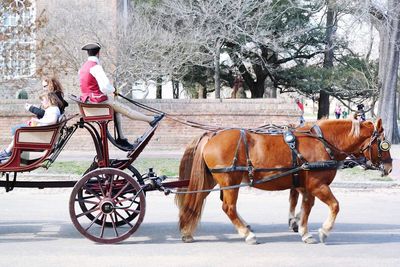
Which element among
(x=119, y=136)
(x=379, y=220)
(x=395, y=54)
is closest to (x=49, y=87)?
(x=119, y=136)

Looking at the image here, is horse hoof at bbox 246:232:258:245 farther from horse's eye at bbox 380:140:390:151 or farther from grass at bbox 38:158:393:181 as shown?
grass at bbox 38:158:393:181

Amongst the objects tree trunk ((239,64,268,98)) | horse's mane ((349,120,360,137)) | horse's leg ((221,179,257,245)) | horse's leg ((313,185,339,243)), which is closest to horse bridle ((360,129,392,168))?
horse's mane ((349,120,360,137))

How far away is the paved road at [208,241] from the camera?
23.0ft

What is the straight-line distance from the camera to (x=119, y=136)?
8.32 metres

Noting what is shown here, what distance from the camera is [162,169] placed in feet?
50.5

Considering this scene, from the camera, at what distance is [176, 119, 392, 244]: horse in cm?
773

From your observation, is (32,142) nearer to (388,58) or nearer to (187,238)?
(187,238)

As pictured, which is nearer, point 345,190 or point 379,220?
point 379,220

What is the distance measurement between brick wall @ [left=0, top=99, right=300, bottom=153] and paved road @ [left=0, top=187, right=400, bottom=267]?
32.8 ft

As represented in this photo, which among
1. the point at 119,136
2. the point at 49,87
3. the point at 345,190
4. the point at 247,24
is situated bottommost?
the point at 345,190

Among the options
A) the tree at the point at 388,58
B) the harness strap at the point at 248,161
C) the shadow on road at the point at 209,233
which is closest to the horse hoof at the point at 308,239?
the shadow on road at the point at 209,233

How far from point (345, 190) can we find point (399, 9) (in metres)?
13.0

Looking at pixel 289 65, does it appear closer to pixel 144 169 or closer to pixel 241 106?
pixel 241 106

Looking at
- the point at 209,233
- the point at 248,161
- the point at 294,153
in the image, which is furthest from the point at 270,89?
the point at 248,161
